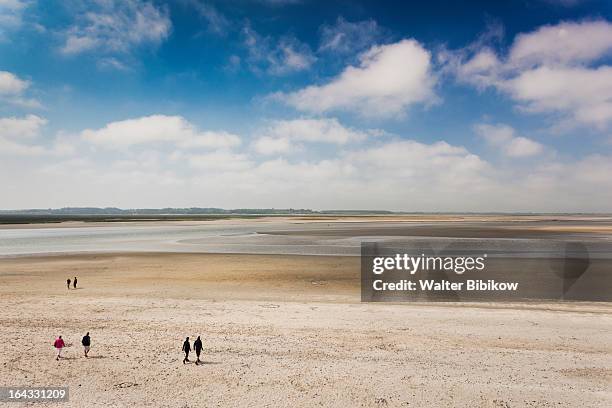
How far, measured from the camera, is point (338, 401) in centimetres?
1434

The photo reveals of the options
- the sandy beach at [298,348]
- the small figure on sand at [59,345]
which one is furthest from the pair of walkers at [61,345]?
the sandy beach at [298,348]

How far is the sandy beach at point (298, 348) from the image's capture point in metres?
14.9

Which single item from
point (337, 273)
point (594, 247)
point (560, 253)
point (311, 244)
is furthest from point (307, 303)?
point (594, 247)

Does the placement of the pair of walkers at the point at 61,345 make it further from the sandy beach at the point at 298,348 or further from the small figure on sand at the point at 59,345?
the sandy beach at the point at 298,348

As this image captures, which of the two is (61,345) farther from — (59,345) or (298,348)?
(298,348)

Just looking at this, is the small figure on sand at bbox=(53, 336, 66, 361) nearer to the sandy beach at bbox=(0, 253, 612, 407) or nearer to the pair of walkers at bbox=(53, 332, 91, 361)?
the pair of walkers at bbox=(53, 332, 91, 361)

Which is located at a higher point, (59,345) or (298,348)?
(59,345)

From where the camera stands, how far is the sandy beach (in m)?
14.9

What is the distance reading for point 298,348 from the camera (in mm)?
19234

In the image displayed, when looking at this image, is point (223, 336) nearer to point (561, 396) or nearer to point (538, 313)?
point (561, 396)

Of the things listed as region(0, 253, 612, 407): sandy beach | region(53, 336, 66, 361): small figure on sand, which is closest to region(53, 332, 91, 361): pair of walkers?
region(53, 336, 66, 361): small figure on sand

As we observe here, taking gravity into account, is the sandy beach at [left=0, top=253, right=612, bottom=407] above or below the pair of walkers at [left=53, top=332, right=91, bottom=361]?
below

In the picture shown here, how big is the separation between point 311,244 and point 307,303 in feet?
116

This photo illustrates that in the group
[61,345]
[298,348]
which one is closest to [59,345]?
[61,345]
